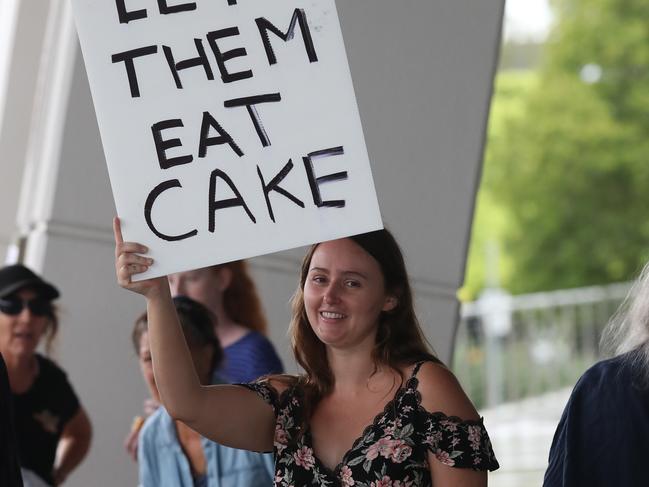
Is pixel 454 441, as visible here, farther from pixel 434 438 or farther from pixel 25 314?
pixel 25 314

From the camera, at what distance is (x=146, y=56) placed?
2.59 m

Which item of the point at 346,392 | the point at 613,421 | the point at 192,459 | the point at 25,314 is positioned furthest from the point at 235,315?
the point at 613,421

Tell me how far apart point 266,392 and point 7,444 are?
589mm

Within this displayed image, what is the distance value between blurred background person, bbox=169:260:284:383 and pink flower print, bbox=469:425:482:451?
1.53 metres

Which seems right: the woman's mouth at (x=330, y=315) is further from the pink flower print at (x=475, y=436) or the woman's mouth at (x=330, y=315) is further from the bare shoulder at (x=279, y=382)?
the pink flower print at (x=475, y=436)

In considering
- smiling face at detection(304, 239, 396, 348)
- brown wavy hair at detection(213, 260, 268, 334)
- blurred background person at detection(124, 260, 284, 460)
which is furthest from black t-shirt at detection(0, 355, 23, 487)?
brown wavy hair at detection(213, 260, 268, 334)

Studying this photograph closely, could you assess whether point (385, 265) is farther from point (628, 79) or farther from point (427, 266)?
point (628, 79)

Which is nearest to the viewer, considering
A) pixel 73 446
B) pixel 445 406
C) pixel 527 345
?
pixel 445 406

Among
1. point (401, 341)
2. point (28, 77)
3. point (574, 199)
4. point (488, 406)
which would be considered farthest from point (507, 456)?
point (574, 199)

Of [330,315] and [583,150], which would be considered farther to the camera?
[583,150]

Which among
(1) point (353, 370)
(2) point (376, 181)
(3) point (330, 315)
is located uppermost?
(2) point (376, 181)

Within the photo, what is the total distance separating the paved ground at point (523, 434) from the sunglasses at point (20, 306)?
5.47m

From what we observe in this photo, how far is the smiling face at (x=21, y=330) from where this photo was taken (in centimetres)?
447

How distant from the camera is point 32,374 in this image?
15.1 ft
